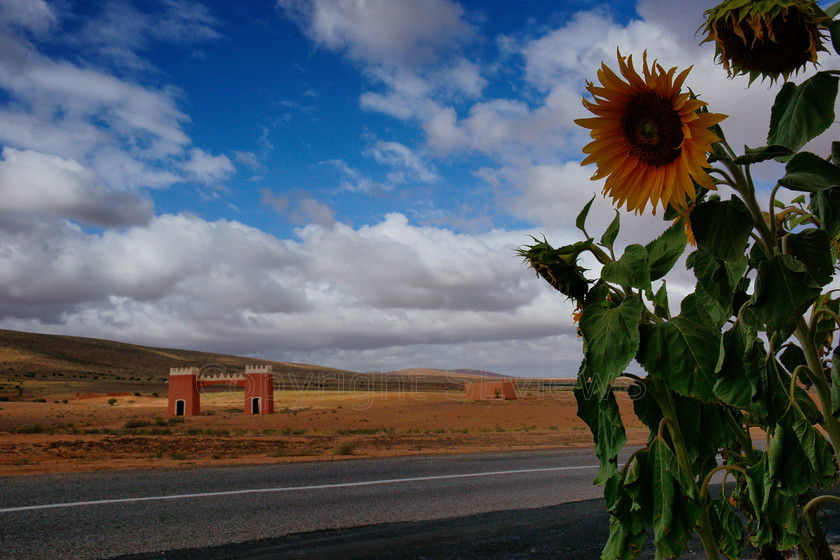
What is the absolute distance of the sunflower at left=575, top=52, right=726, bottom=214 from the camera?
3.92 ft

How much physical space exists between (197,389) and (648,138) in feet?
114

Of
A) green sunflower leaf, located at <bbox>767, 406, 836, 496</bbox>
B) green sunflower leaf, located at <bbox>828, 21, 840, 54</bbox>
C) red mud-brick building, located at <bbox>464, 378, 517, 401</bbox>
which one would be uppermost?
green sunflower leaf, located at <bbox>828, 21, 840, 54</bbox>

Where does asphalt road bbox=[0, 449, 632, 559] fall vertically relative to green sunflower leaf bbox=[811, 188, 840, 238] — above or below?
below

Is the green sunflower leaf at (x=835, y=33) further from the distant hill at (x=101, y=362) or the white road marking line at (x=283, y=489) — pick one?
the distant hill at (x=101, y=362)

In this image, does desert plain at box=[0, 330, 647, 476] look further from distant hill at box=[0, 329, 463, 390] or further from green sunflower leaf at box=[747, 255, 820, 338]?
distant hill at box=[0, 329, 463, 390]

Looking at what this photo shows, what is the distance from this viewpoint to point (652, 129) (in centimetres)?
134

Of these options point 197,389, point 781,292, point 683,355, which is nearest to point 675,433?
point 683,355

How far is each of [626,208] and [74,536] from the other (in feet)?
18.8

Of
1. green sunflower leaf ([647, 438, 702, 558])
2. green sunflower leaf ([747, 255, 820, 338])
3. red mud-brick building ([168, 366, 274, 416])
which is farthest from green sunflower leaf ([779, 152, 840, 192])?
red mud-brick building ([168, 366, 274, 416])

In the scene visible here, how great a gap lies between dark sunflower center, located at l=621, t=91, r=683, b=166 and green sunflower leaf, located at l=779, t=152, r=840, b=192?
8.5 inches

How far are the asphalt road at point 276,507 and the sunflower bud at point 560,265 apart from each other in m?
2.93

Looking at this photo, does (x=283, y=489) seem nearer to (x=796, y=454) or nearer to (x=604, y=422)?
(x=604, y=422)

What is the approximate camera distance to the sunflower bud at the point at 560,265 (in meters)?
1.44

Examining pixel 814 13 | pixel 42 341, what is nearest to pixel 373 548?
pixel 814 13
